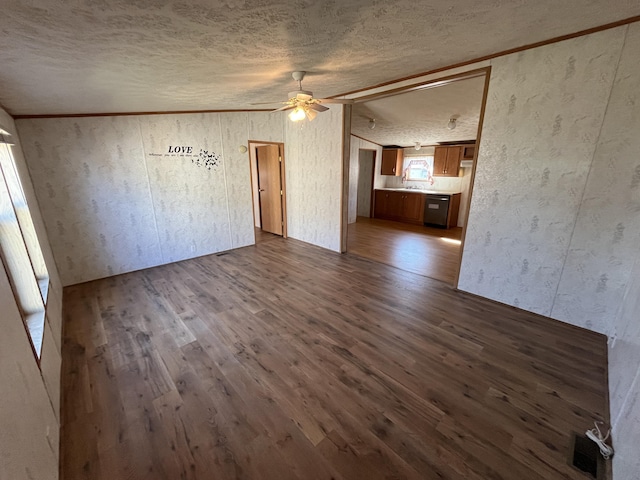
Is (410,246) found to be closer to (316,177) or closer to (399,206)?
(316,177)

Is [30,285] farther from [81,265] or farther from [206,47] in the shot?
[206,47]

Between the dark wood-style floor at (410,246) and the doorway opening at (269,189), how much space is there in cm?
168

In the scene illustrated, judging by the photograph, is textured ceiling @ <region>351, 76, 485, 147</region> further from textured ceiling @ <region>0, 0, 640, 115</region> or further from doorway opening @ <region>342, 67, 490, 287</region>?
textured ceiling @ <region>0, 0, 640, 115</region>

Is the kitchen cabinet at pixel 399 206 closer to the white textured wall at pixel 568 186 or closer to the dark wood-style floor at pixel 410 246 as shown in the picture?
the dark wood-style floor at pixel 410 246

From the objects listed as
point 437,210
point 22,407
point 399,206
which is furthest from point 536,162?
point 399,206

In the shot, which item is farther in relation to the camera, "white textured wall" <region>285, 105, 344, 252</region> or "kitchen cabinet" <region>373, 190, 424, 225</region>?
"kitchen cabinet" <region>373, 190, 424, 225</region>

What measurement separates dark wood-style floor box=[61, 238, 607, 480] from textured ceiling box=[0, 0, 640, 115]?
2211mm

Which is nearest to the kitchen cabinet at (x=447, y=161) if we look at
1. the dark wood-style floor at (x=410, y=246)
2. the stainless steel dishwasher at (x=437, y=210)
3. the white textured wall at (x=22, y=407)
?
the stainless steel dishwasher at (x=437, y=210)

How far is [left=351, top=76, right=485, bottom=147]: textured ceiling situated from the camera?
3939 mm

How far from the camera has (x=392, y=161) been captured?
7.81 meters

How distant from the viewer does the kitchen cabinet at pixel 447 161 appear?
263 inches

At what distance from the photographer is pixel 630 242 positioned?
2307 mm

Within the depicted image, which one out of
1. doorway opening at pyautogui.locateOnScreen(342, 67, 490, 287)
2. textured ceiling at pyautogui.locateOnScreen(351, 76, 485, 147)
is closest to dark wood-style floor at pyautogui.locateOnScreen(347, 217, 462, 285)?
doorway opening at pyautogui.locateOnScreen(342, 67, 490, 287)

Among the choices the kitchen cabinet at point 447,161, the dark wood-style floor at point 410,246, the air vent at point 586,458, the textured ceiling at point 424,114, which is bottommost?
the air vent at point 586,458
